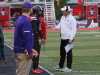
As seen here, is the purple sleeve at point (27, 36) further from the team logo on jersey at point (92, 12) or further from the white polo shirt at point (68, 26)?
the team logo on jersey at point (92, 12)

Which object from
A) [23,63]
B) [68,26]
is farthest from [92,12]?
[23,63]

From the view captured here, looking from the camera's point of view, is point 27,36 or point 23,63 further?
point 23,63

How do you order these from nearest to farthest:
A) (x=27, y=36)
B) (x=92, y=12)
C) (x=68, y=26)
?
(x=27, y=36) → (x=68, y=26) → (x=92, y=12)

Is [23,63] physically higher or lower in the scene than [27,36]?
lower

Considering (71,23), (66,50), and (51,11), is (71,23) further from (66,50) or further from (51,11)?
(51,11)

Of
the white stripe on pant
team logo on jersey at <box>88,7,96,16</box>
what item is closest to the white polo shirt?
the white stripe on pant

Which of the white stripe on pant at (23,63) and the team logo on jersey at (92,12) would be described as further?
the team logo on jersey at (92,12)

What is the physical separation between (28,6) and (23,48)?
80 centimetres

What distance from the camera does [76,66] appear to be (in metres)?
8.95

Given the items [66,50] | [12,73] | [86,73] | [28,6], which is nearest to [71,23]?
[66,50]

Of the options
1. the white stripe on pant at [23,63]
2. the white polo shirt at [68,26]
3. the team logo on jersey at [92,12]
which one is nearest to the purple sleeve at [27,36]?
the white stripe on pant at [23,63]

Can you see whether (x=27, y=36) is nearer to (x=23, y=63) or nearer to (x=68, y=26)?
(x=23, y=63)

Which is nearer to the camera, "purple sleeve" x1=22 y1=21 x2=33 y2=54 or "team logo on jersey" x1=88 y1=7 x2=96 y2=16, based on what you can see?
"purple sleeve" x1=22 y1=21 x2=33 y2=54

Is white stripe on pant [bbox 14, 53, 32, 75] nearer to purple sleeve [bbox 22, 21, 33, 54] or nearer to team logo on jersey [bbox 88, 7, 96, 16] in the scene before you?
purple sleeve [bbox 22, 21, 33, 54]
